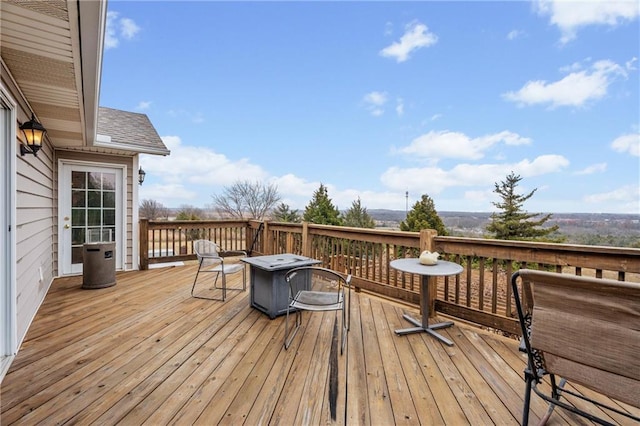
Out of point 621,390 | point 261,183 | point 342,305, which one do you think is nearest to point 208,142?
point 261,183

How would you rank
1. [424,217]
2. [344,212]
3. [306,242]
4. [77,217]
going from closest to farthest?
[306,242], [77,217], [424,217], [344,212]

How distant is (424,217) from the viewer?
13.0 m

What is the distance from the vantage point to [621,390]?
1.27 m

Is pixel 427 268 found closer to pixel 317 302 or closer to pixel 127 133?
pixel 317 302

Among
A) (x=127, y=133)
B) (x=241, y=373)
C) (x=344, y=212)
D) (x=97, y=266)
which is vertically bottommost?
(x=241, y=373)

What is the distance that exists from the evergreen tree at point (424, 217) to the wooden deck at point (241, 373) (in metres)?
10.1

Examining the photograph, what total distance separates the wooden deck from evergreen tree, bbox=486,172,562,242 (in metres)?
17.0

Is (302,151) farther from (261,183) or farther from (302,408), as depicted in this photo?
(302,408)

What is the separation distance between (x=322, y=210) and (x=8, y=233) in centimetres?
1175

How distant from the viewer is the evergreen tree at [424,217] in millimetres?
12884

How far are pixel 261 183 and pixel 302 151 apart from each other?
3241 mm

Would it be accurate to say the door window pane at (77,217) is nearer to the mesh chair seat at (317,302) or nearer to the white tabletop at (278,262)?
the white tabletop at (278,262)

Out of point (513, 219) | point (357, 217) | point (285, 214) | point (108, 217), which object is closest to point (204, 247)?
point (108, 217)

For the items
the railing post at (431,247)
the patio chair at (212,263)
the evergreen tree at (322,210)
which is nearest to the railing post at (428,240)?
the railing post at (431,247)
